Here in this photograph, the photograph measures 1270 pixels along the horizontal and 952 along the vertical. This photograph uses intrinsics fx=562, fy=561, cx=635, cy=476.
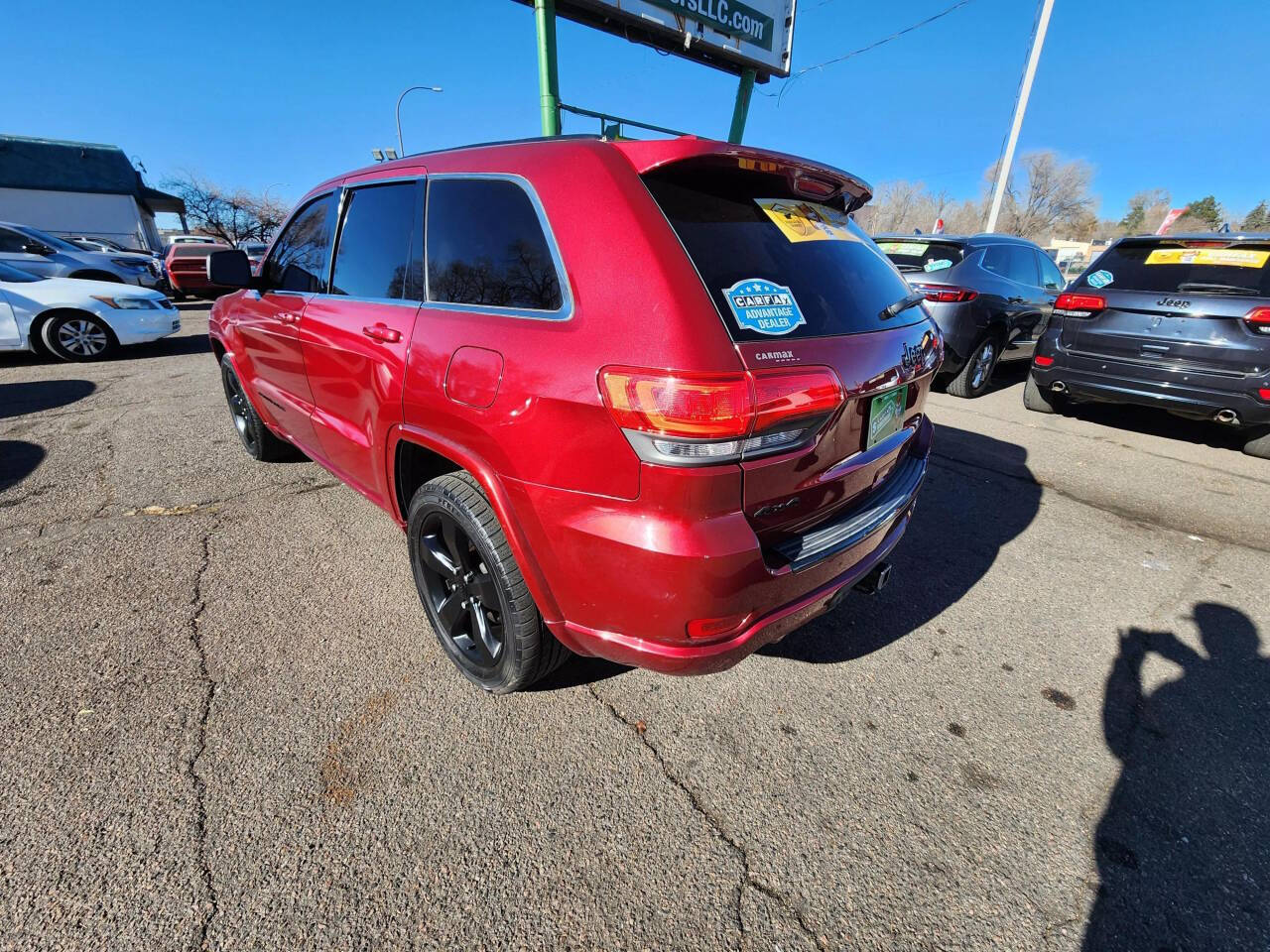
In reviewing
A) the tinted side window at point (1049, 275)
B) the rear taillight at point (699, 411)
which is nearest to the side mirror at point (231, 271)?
the rear taillight at point (699, 411)

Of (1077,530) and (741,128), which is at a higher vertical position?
(741,128)

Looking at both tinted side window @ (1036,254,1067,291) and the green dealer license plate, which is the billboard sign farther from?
the green dealer license plate

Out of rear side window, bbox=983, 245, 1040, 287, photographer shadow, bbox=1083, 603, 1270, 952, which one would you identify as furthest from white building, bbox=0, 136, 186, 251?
photographer shadow, bbox=1083, 603, 1270, 952

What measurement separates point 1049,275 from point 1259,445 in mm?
3807

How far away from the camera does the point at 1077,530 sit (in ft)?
11.5

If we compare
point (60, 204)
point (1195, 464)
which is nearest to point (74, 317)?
point (1195, 464)

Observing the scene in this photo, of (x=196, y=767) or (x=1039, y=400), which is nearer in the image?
(x=196, y=767)

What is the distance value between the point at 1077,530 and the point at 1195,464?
2.27 metres

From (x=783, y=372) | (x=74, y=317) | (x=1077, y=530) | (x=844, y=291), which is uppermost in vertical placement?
(x=844, y=291)

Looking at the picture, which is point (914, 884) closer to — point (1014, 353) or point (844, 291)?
point (844, 291)

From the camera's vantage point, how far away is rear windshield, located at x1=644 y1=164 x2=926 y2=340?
155 centimetres

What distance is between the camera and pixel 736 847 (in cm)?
162

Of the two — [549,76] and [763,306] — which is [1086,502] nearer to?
[763,306]

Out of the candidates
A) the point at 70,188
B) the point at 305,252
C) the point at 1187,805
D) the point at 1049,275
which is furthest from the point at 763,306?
the point at 70,188
